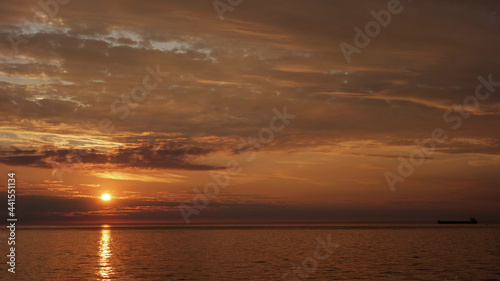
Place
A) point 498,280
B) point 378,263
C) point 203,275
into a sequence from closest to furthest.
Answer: point 498,280 → point 203,275 → point 378,263

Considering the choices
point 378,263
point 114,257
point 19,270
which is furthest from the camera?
point 114,257

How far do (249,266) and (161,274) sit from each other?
13.2 m

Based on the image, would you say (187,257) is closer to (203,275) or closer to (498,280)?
(203,275)

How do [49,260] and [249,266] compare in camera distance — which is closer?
[249,266]

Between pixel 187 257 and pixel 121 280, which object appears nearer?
pixel 121 280

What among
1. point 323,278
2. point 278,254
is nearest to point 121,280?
point 323,278

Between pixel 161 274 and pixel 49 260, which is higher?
pixel 49 260

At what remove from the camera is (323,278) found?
183 feet

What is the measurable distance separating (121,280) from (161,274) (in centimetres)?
565

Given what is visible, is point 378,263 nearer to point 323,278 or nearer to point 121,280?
point 323,278

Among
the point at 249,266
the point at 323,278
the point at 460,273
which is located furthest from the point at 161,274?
the point at 460,273

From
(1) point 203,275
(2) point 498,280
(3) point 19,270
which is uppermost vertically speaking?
→ (3) point 19,270

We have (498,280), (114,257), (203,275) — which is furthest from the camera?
(114,257)

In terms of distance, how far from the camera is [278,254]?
85.8 meters
